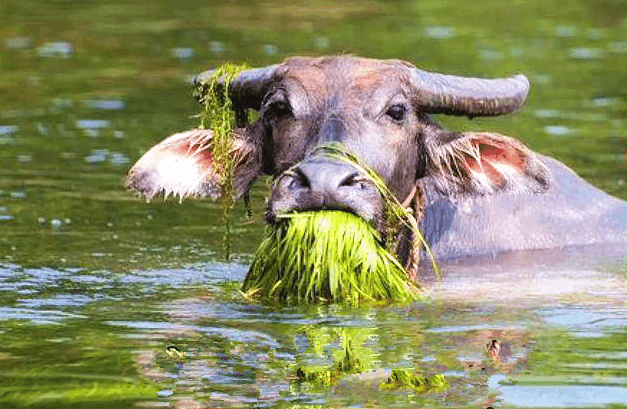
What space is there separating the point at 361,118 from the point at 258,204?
426 centimetres

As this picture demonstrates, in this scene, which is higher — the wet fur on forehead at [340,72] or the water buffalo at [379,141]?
the wet fur on forehead at [340,72]

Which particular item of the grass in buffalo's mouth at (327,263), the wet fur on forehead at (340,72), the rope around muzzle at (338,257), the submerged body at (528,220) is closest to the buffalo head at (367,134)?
the wet fur on forehead at (340,72)

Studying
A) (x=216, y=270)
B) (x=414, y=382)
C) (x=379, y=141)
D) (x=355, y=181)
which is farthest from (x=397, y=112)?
(x=414, y=382)

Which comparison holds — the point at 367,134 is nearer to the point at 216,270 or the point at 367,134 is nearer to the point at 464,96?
the point at 464,96

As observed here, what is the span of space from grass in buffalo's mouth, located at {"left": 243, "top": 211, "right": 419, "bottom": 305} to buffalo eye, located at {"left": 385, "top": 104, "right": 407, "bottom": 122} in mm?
907

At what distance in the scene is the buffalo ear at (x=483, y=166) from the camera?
37.3 ft

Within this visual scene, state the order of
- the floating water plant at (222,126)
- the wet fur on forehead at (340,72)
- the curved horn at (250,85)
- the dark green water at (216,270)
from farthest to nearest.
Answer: the curved horn at (250,85) < the floating water plant at (222,126) < the wet fur on forehead at (340,72) < the dark green water at (216,270)

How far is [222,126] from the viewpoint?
11141mm

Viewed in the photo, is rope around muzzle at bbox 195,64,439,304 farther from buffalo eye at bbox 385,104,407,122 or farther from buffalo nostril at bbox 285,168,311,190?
buffalo eye at bbox 385,104,407,122

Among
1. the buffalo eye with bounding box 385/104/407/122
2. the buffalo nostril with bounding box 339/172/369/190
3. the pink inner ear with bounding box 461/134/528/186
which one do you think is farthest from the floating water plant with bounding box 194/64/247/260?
the pink inner ear with bounding box 461/134/528/186

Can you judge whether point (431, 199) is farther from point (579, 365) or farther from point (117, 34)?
point (117, 34)

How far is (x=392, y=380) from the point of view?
336 inches

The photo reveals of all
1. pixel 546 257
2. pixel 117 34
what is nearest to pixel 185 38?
pixel 117 34

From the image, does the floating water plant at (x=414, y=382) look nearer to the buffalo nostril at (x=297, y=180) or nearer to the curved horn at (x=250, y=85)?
the buffalo nostril at (x=297, y=180)
